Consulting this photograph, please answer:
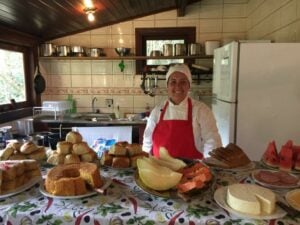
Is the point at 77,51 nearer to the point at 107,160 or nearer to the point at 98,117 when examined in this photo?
the point at 98,117

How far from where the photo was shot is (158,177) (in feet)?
2.73

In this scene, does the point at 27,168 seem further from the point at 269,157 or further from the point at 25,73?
the point at 25,73

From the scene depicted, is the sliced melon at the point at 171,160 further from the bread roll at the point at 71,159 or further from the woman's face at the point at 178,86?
the woman's face at the point at 178,86

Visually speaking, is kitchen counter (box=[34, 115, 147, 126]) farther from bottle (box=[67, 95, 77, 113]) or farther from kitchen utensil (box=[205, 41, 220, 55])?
kitchen utensil (box=[205, 41, 220, 55])

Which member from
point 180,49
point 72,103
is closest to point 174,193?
point 180,49

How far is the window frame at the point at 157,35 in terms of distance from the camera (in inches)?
126

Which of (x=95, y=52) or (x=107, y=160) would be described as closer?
(x=107, y=160)

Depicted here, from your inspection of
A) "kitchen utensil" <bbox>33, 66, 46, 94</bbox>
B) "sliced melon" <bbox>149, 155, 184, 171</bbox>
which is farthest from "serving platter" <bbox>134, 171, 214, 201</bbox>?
"kitchen utensil" <bbox>33, 66, 46, 94</bbox>

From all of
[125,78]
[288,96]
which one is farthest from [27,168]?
[125,78]

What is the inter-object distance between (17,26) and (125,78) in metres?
1.32

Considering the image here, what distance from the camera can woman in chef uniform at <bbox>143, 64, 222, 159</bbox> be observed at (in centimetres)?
168

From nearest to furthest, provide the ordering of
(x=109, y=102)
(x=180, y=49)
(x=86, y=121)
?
1. (x=86, y=121)
2. (x=180, y=49)
3. (x=109, y=102)

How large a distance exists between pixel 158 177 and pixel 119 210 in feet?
0.51

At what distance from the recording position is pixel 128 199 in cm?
82
